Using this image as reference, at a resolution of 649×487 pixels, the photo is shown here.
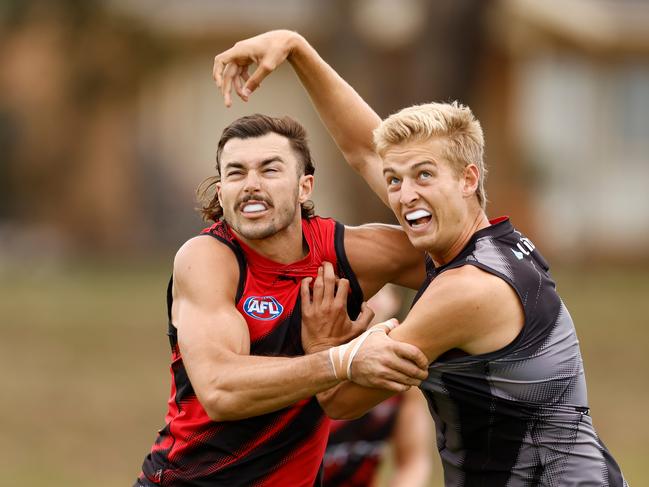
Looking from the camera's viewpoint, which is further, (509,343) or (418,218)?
(418,218)

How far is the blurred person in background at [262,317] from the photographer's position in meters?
5.35

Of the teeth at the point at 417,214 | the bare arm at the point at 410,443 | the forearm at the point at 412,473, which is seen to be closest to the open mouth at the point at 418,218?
the teeth at the point at 417,214

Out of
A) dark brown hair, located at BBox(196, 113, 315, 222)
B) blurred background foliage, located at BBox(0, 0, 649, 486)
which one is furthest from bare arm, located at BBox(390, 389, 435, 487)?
blurred background foliage, located at BBox(0, 0, 649, 486)

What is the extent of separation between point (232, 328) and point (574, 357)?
1.41 metres

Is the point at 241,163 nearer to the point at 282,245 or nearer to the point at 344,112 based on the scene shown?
the point at 282,245

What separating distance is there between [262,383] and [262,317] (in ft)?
1.36

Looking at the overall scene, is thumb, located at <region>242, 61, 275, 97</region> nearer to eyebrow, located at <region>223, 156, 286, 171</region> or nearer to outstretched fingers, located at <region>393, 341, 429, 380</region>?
eyebrow, located at <region>223, 156, 286, 171</region>

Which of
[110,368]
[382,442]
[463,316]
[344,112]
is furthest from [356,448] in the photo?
[110,368]

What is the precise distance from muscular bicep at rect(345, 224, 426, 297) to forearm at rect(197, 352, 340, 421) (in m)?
0.73

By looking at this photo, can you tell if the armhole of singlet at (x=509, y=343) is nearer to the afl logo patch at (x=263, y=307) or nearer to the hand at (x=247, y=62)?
the afl logo patch at (x=263, y=307)

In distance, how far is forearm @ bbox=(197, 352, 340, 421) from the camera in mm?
5281

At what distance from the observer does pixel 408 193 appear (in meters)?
5.36

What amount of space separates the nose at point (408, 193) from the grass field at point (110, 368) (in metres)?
6.59

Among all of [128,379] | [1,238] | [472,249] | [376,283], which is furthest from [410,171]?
[1,238]
